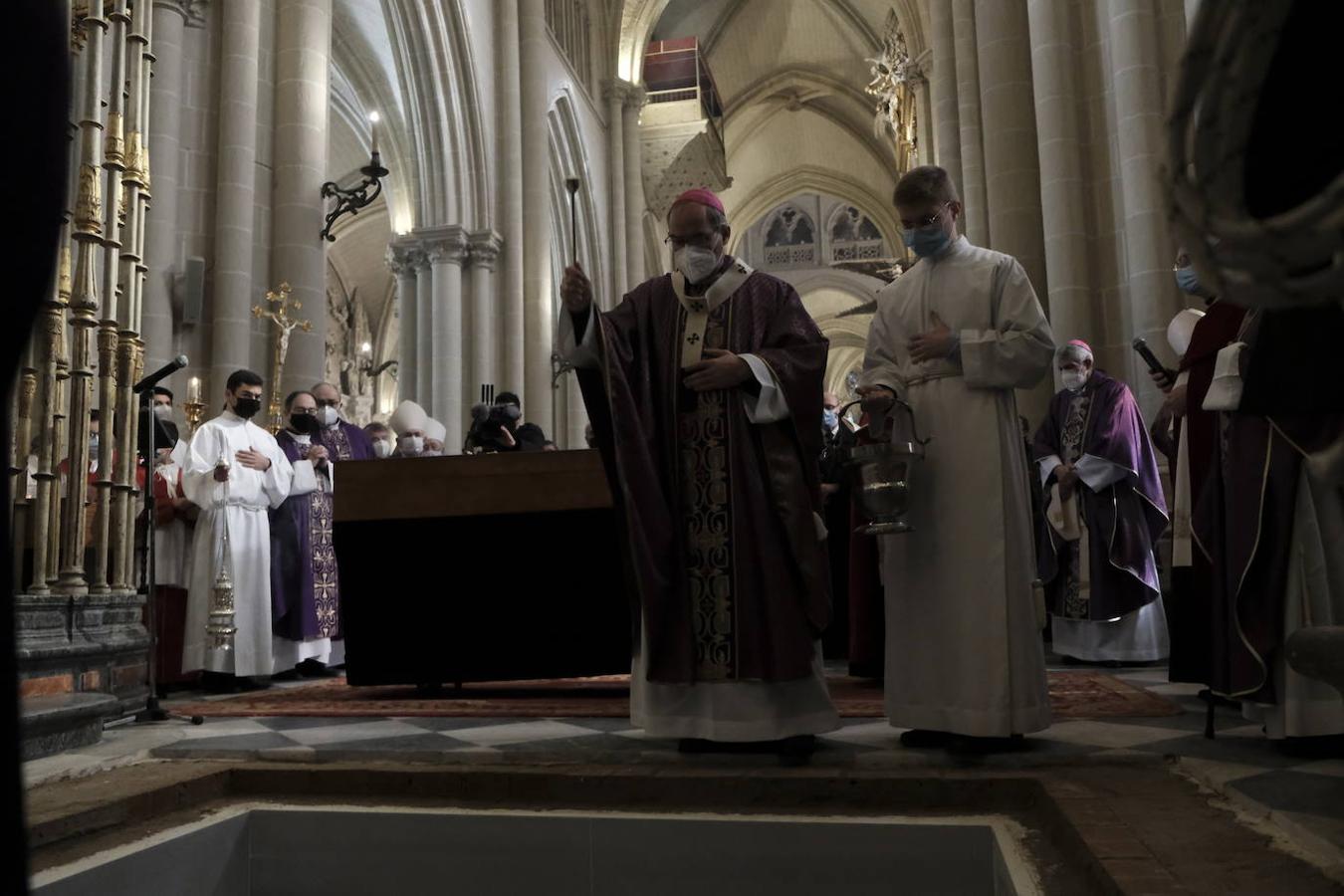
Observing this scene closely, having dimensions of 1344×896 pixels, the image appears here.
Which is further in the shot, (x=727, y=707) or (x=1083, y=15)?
(x=1083, y=15)

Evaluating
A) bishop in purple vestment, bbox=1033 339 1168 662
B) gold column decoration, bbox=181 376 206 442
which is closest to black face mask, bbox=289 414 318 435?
gold column decoration, bbox=181 376 206 442

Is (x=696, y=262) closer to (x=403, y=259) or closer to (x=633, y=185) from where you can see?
(x=403, y=259)

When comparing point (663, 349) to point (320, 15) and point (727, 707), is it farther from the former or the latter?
point (320, 15)

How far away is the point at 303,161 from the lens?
9.27 meters

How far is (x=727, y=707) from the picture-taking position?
10.5ft

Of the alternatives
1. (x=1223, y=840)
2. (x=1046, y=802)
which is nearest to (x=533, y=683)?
(x=1046, y=802)

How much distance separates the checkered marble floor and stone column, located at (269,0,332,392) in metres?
5.56

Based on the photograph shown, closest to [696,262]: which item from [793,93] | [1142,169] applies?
[1142,169]

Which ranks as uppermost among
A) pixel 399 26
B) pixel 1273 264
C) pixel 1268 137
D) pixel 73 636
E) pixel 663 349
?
pixel 399 26

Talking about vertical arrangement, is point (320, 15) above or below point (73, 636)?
above

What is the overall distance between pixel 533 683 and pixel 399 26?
10.6 meters

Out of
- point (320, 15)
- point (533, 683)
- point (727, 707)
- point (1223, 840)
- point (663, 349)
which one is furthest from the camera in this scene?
point (320, 15)

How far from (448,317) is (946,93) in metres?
6.69

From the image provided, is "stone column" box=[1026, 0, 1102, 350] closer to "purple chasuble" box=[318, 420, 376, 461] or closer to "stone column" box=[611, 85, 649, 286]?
"purple chasuble" box=[318, 420, 376, 461]
